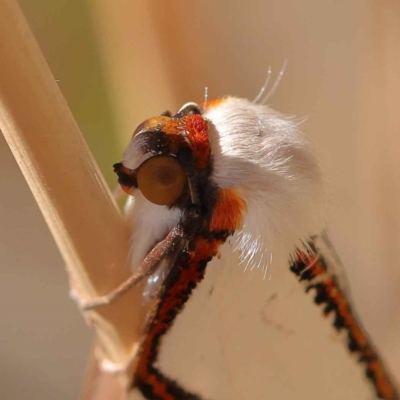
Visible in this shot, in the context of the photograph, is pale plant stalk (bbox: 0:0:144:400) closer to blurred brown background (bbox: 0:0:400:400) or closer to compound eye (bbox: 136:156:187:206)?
compound eye (bbox: 136:156:187:206)

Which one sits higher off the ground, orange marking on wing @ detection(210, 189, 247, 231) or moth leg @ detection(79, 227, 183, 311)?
orange marking on wing @ detection(210, 189, 247, 231)

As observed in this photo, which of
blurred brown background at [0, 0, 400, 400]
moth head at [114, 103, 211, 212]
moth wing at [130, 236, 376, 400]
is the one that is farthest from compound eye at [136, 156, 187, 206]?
blurred brown background at [0, 0, 400, 400]

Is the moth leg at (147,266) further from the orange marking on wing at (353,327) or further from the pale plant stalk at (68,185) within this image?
the orange marking on wing at (353,327)

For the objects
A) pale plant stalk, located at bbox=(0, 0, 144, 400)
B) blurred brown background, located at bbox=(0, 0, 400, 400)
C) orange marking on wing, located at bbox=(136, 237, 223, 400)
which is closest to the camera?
pale plant stalk, located at bbox=(0, 0, 144, 400)

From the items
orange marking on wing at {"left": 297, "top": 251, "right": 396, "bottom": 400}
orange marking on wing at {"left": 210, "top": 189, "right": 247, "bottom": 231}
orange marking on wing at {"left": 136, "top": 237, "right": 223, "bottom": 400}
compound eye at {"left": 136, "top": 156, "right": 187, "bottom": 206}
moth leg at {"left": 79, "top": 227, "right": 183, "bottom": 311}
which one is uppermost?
compound eye at {"left": 136, "top": 156, "right": 187, "bottom": 206}

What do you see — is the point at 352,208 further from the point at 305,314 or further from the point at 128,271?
the point at 128,271

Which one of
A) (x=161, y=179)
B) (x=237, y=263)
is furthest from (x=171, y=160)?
(x=237, y=263)

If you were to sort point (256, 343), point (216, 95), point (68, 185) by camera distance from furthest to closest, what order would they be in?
point (216, 95), point (256, 343), point (68, 185)

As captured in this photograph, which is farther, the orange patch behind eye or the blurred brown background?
the blurred brown background

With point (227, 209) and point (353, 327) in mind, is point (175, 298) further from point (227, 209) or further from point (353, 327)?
point (353, 327)
